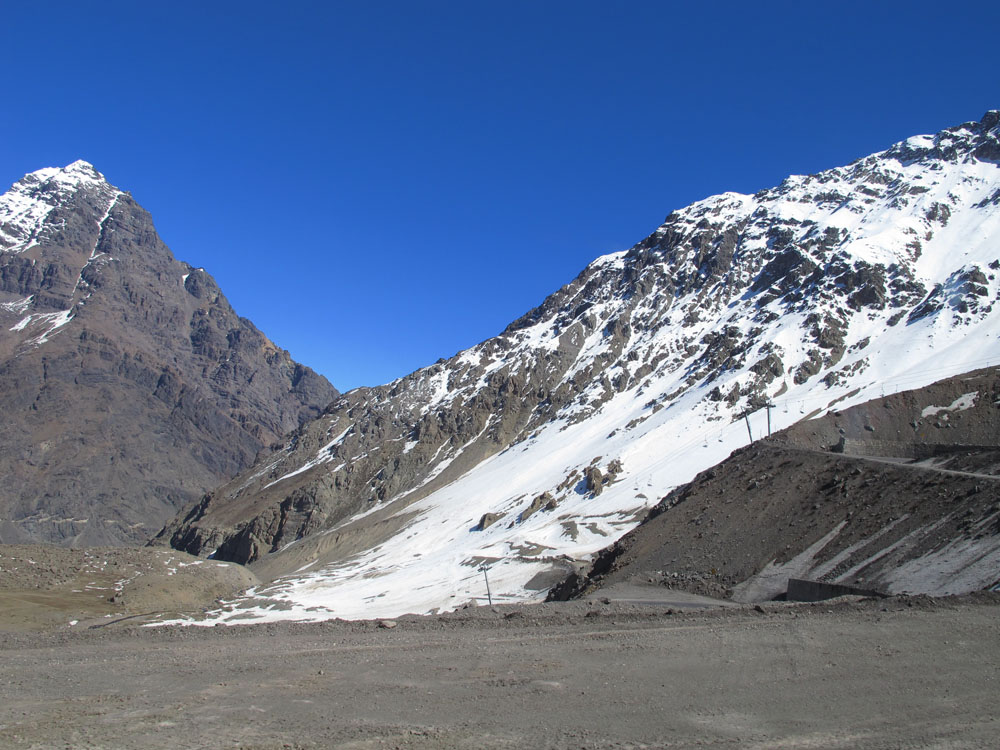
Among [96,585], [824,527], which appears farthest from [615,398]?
[824,527]

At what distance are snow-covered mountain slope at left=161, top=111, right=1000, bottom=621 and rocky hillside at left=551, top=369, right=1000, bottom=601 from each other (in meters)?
23.4

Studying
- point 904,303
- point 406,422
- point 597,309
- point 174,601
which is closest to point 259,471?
point 406,422

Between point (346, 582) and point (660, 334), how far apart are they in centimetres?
10660

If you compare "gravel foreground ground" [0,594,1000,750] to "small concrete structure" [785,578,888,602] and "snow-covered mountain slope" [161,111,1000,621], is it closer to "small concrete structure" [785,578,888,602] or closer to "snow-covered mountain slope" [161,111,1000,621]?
"small concrete structure" [785,578,888,602]

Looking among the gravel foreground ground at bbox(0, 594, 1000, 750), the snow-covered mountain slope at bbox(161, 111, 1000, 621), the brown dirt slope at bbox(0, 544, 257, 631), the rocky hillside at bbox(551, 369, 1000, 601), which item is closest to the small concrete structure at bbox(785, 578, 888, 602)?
the rocky hillside at bbox(551, 369, 1000, 601)

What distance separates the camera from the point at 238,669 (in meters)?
16.2

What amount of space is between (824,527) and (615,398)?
118 meters

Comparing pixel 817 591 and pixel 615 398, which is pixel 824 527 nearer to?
pixel 817 591

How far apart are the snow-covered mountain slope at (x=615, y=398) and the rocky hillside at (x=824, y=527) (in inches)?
922

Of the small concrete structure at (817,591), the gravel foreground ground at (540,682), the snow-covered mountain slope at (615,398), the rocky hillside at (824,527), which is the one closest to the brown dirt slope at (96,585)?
the snow-covered mountain slope at (615,398)

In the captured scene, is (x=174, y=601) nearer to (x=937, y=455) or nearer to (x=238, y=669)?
(x=238, y=669)

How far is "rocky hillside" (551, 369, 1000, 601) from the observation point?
25672 millimetres

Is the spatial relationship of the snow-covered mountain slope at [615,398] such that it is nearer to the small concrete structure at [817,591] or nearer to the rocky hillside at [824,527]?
the rocky hillside at [824,527]

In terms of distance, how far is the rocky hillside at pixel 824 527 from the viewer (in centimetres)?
2567
